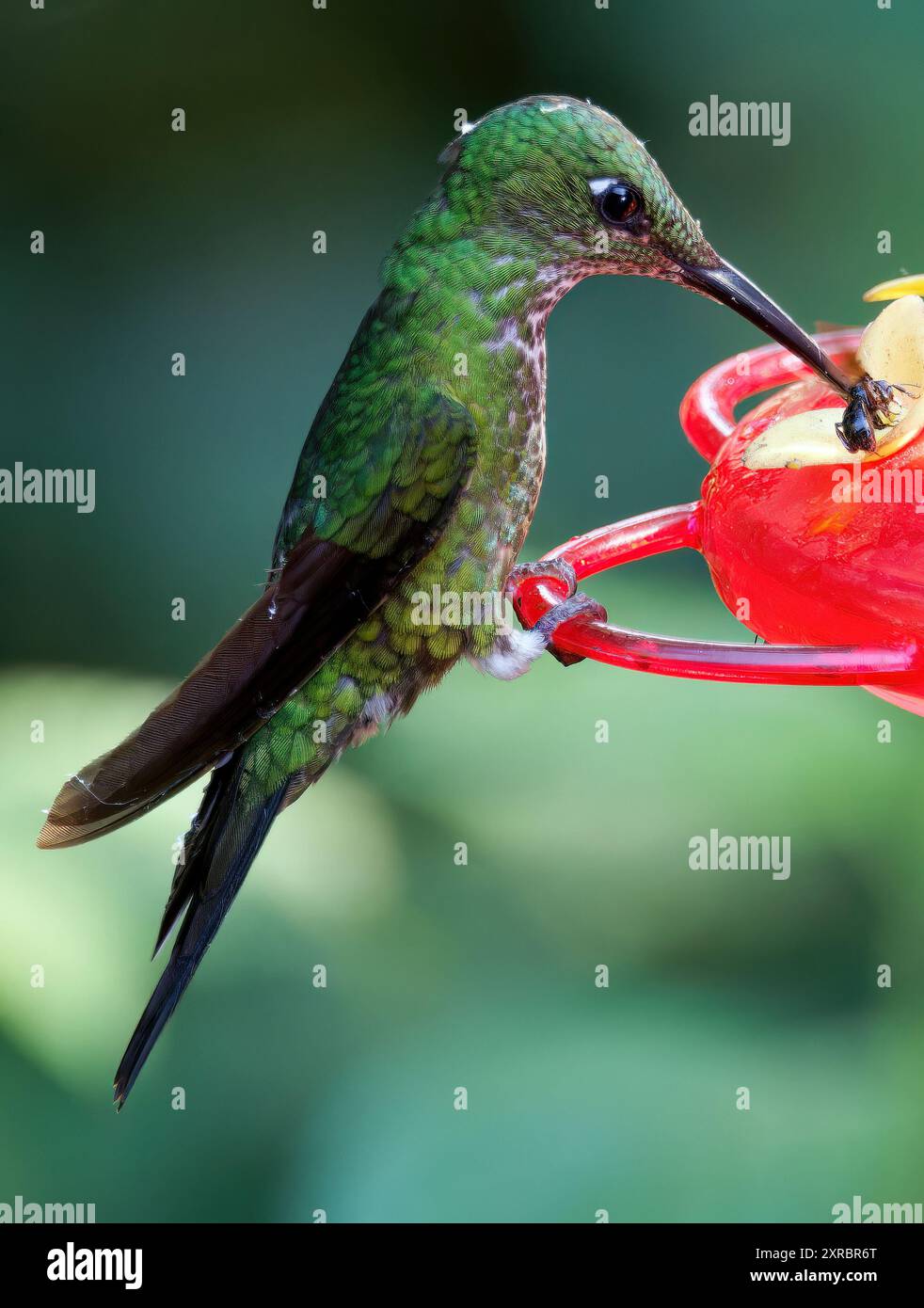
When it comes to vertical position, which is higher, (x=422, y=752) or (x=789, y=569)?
(x=789, y=569)

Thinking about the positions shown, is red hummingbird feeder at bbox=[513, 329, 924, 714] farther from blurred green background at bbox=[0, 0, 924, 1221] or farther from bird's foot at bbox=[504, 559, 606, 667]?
blurred green background at bbox=[0, 0, 924, 1221]

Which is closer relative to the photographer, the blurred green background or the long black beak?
Answer: the long black beak

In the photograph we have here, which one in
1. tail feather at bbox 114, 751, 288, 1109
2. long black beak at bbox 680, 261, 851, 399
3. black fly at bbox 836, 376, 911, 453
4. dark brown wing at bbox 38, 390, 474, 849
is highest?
long black beak at bbox 680, 261, 851, 399

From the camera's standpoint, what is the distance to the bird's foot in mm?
1485

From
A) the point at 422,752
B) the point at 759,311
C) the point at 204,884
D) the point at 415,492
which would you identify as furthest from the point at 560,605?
the point at 422,752

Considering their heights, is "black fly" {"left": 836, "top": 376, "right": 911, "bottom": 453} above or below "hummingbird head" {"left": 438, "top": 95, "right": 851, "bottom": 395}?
below

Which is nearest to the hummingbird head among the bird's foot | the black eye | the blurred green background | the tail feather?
the black eye

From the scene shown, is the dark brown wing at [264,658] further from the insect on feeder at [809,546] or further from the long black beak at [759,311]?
the long black beak at [759,311]

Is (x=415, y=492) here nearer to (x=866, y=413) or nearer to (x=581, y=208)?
(x=581, y=208)

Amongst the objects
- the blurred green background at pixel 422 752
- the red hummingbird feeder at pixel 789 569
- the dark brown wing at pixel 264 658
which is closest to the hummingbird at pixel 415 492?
the dark brown wing at pixel 264 658

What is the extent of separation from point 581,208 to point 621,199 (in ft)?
0.19

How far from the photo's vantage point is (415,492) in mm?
1645

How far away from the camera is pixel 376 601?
5.32 feet

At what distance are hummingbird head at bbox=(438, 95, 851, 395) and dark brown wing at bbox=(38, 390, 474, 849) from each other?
22cm
